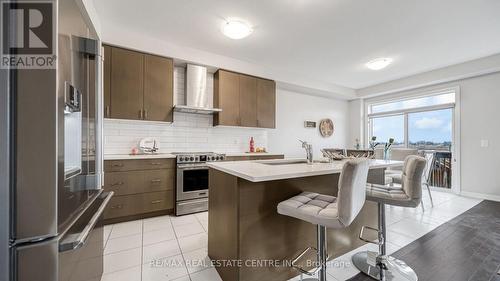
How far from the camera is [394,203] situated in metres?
1.64

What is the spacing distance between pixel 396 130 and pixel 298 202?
5.43m

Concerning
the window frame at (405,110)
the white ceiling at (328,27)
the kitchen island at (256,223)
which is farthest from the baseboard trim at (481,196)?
the kitchen island at (256,223)

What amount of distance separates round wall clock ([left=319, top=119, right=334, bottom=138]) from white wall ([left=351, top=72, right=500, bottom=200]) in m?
2.67

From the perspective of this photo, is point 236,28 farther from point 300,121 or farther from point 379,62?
point 300,121

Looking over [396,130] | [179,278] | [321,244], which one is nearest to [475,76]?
[396,130]

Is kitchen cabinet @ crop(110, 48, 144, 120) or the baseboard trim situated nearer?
kitchen cabinet @ crop(110, 48, 144, 120)

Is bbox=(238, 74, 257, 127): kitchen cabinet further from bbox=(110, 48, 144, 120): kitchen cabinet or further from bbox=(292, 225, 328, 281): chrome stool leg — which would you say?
bbox=(292, 225, 328, 281): chrome stool leg

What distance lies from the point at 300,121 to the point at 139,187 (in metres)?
4.06

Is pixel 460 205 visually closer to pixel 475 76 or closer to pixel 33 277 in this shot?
pixel 475 76

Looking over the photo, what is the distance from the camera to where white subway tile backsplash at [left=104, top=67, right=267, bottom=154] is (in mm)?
3195

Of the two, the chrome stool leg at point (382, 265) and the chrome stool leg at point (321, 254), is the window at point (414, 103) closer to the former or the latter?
the chrome stool leg at point (382, 265)

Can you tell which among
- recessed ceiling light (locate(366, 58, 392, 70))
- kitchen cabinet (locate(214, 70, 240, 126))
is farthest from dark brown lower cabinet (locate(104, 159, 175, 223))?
recessed ceiling light (locate(366, 58, 392, 70))

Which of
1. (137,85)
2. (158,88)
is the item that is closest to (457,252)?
(158,88)

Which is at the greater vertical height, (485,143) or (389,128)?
(389,128)
